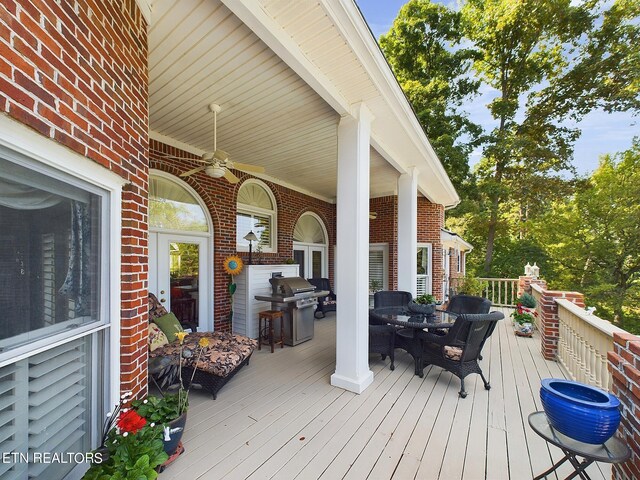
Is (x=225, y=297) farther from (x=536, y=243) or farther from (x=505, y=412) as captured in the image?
(x=536, y=243)

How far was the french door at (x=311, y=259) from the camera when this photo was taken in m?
7.45

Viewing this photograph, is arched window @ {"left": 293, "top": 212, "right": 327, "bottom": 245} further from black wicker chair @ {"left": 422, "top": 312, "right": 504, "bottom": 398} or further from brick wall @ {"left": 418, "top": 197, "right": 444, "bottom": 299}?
black wicker chair @ {"left": 422, "top": 312, "right": 504, "bottom": 398}

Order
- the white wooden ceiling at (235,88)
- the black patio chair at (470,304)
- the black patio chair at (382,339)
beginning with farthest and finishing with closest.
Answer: the black patio chair at (470,304)
the black patio chair at (382,339)
the white wooden ceiling at (235,88)

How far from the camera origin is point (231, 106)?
332cm

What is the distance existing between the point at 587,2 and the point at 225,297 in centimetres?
1462

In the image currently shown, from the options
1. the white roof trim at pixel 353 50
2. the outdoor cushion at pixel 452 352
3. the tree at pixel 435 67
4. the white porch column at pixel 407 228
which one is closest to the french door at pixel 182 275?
the white roof trim at pixel 353 50

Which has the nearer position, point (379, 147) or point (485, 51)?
point (379, 147)

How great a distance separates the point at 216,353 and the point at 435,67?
11.3 metres

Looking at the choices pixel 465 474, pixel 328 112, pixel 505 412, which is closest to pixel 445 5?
pixel 328 112

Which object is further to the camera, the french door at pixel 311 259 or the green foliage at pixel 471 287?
the green foliage at pixel 471 287

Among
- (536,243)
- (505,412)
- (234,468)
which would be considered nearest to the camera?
(234,468)

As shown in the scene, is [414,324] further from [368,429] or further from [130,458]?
[130,458]

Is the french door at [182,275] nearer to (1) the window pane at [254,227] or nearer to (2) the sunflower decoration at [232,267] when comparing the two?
(2) the sunflower decoration at [232,267]

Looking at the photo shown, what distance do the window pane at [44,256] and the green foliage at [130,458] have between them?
0.67 m
